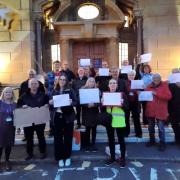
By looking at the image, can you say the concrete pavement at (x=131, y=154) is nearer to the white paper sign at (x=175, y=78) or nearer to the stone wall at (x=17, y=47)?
the white paper sign at (x=175, y=78)

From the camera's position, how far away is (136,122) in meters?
8.20

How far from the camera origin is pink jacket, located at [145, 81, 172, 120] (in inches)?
301

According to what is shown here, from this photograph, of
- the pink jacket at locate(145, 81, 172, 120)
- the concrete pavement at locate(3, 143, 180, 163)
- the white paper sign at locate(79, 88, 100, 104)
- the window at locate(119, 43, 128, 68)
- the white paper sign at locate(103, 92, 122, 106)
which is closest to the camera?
the white paper sign at locate(103, 92, 122, 106)

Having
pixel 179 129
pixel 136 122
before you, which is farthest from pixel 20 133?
pixel 179 129

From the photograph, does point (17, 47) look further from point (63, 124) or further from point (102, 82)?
point (63, 124)

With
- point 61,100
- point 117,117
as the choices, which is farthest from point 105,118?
point 61,100

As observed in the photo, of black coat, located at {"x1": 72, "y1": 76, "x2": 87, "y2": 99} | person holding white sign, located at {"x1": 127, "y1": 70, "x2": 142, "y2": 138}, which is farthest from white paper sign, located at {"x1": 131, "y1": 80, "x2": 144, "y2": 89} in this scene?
black coat, located at {"x1": 72, "y1": 76, "x2": 87, "y2": 99}

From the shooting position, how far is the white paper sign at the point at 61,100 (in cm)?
689

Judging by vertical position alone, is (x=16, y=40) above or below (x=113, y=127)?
above

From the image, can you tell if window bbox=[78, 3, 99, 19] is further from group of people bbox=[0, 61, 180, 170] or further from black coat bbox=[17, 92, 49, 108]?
black coat bbox=[17, 92, 49, 108]

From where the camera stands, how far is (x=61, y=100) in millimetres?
6914

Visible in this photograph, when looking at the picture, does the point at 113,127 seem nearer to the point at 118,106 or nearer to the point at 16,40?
the point at 118,106

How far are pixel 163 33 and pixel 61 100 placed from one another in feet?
22.8

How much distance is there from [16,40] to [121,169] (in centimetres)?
745
